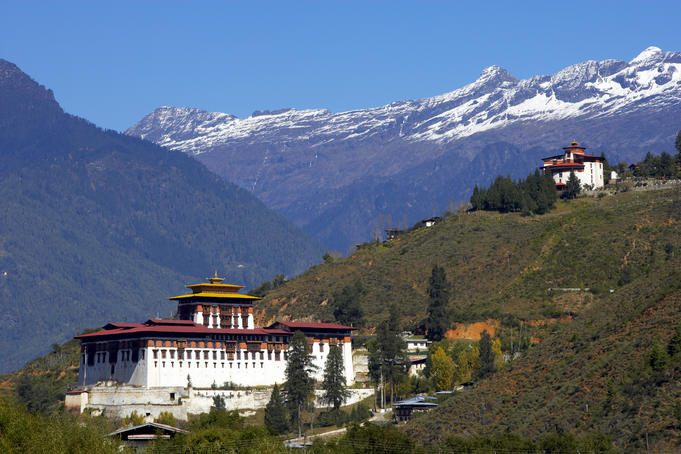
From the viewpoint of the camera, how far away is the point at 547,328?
6521 inches

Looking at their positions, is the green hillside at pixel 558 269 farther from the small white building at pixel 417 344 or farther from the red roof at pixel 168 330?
the red roof at pixel 168 330

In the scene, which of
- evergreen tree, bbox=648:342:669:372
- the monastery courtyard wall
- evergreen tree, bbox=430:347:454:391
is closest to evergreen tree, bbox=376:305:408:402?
evergreen tree, bbox=430:347:454:391

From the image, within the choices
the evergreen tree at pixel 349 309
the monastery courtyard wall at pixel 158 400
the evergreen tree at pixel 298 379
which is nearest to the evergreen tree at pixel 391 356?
the monastery courtyard wall at pixel 158 400

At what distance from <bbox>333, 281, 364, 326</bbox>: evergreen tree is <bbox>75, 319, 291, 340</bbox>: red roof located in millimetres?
17314

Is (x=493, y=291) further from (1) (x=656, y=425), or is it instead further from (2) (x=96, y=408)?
(1) (x=656, y=425)

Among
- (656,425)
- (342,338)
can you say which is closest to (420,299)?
(342,338)

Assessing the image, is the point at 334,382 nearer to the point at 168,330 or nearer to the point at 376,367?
the point at 376,367

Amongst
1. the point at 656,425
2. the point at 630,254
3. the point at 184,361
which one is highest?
the point at 630,254

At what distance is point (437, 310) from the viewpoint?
174 meters

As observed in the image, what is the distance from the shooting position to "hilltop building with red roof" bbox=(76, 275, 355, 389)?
15638cm

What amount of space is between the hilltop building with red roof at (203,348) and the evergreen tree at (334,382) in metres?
7.58

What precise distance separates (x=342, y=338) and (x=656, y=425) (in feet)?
258

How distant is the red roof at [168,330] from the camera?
15675cm

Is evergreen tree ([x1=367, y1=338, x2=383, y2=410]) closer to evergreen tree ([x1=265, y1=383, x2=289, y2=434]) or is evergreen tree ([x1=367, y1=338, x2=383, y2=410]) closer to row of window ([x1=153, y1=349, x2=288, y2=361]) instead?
evergreen tree ([x1=265, y1=383, x2=289, y2=434])
